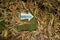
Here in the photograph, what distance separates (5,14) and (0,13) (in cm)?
4

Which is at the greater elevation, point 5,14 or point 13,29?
point 5,14

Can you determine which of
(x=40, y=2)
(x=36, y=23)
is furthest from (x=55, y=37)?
(x=40, y=2)

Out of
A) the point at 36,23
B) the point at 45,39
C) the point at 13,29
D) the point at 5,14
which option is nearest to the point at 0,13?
the point at 5,14

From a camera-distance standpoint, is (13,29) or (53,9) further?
(53,9)

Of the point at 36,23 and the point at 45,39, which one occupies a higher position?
the point at 36,23

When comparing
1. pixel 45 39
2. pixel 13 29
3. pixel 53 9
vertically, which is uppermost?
pixel 53 9

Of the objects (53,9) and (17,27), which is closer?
(17,27)

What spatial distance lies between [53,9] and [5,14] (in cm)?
40

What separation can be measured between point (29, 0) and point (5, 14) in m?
0.23

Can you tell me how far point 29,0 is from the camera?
5.40 ft

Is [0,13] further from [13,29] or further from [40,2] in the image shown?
[40,2]

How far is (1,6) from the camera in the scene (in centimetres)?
160

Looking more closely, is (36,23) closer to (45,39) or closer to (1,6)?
(45,39)

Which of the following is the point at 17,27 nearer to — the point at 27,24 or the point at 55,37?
the point at 27,24
